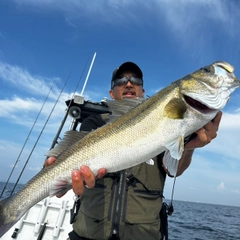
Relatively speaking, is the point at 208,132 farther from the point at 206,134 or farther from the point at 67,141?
the point at 67,141

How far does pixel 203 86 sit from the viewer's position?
12.2 ft

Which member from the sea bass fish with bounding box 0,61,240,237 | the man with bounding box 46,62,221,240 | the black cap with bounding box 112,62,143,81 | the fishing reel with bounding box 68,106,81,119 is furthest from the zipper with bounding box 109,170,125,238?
the fishing reel with bounding box 68,106,81,119

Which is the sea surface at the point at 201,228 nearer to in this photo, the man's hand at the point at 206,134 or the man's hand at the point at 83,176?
the man's hand at the point at 206,134

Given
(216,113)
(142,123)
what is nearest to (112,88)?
(142,123)

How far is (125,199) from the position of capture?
4523mm

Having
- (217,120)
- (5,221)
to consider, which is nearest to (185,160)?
(217,120)

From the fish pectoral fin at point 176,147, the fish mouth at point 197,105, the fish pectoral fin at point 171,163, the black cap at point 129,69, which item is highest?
the black cap at point 129,69

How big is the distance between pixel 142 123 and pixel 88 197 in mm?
1867

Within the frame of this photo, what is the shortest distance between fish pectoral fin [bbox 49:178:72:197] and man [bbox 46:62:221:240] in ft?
0.41

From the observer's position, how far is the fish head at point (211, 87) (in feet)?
11.8

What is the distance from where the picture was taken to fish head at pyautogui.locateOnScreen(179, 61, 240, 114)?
358 centimetres

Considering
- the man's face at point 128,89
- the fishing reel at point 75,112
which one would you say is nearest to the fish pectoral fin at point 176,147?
the man's face at point 128,89

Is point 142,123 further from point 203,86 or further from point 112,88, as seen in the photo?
point 112,88

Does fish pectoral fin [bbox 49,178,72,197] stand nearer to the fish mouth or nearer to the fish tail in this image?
the fish tail
